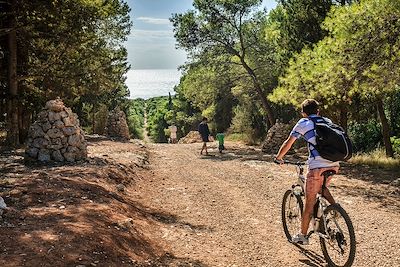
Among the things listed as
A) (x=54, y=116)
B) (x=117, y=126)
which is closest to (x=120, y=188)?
(x=54, y=116)

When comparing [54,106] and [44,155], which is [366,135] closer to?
[54,106]

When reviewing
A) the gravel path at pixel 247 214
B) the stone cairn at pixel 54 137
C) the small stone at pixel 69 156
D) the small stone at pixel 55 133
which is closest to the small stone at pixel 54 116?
the stone cairn at pixel 54 137

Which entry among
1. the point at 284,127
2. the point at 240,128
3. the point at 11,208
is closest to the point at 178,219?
the point at 11,208

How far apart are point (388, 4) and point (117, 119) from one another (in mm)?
18564

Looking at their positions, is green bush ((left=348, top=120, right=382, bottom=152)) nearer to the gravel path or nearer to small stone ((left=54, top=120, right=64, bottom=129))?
the gravel path

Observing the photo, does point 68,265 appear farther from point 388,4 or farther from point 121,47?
point 121,47

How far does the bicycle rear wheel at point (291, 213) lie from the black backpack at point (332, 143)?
1176 millimetres

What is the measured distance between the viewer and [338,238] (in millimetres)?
4992

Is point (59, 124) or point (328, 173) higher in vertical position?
point (59, 124)

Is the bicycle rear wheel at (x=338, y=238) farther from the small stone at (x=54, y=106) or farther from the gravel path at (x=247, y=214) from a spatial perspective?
the small stone at (x=54, y=106)

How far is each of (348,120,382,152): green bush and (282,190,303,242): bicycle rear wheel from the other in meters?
15.7

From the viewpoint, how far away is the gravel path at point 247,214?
5793 millimetres

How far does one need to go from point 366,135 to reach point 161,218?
16886mm

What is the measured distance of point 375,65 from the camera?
31.9ft
